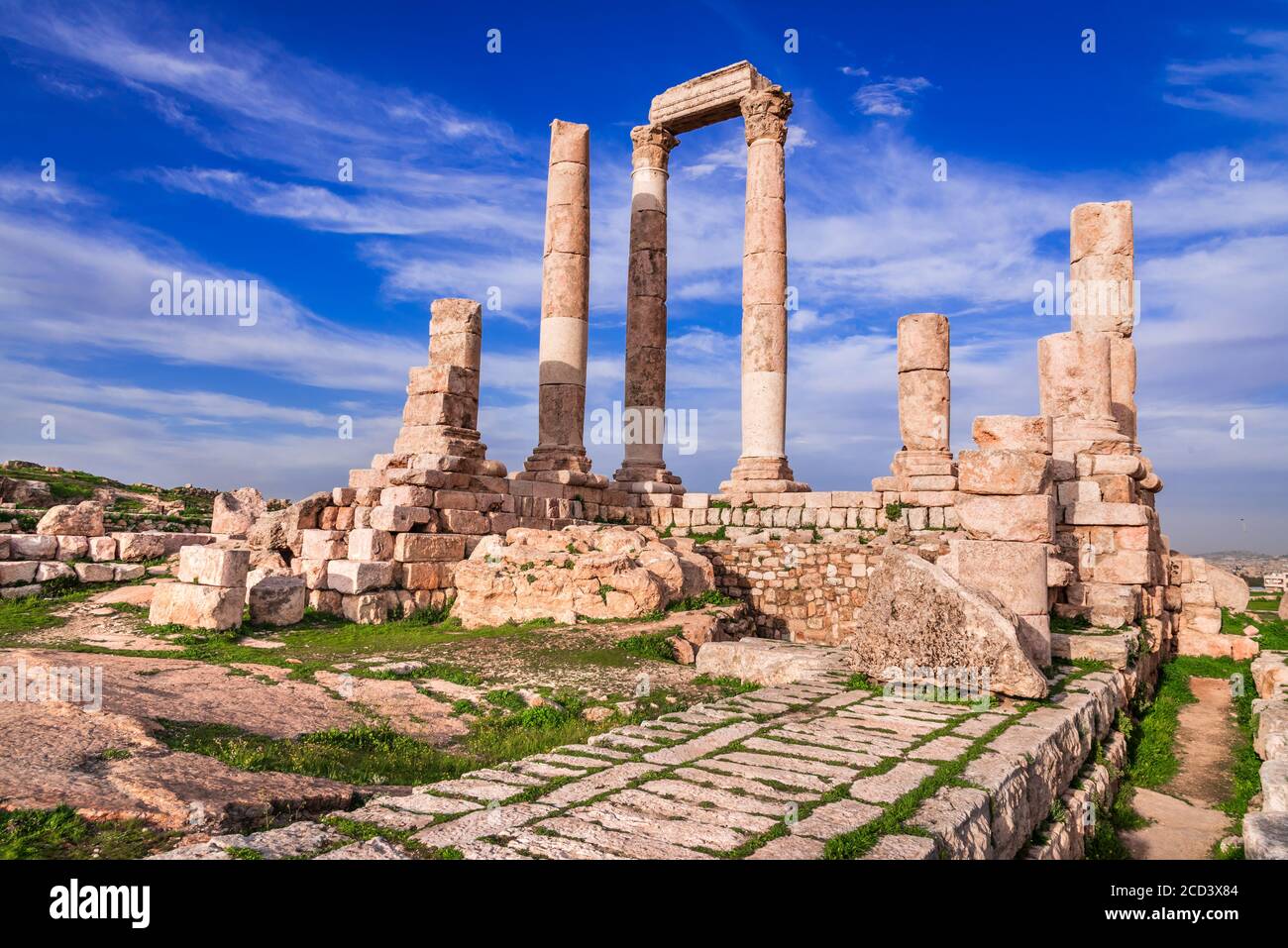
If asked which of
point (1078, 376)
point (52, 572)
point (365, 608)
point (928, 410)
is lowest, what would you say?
point (365, 608)

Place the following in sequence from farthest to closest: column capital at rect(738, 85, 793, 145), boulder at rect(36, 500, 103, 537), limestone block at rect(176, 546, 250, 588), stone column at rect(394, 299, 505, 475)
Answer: column capital at rect(738, 85, 793, 145) < stone column at rect(394, 299, 505, 475) < boulder at rect(36, 500, 103, 537) < limestone block at rect(176, 546, 250, 588)

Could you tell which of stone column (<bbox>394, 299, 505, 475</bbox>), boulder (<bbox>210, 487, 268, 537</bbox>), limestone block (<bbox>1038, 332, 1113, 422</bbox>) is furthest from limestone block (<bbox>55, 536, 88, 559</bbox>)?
limestone block (<bbox>1038, 332, 1113, 422</bbox>)

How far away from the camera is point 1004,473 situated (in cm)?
882

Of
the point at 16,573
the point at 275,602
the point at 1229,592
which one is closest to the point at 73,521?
the point at 16,573

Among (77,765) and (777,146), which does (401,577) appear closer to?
(77,765)

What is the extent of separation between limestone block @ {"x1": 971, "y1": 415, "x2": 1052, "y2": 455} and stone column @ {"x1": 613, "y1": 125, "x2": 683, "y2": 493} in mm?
9338

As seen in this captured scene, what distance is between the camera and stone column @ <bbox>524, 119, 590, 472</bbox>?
17922 mm

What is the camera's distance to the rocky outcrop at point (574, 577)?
11.1 metres

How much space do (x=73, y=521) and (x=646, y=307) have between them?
1185 cm

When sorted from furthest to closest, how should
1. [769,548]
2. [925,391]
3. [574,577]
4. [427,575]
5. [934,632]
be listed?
[925,391], [769,548], [427,575], [574,577], [934,632]

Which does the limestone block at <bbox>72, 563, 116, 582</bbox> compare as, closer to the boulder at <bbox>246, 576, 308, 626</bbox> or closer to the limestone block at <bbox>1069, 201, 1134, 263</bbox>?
the boulder at <bbox>246, 576, 308, 626</bbox>

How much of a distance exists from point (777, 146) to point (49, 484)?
18.0m

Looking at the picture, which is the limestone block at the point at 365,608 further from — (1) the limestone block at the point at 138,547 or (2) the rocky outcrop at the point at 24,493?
(2) the rocky outcrop at the point at 24,493

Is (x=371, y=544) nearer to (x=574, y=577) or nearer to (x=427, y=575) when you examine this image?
(x=427, y=575)
